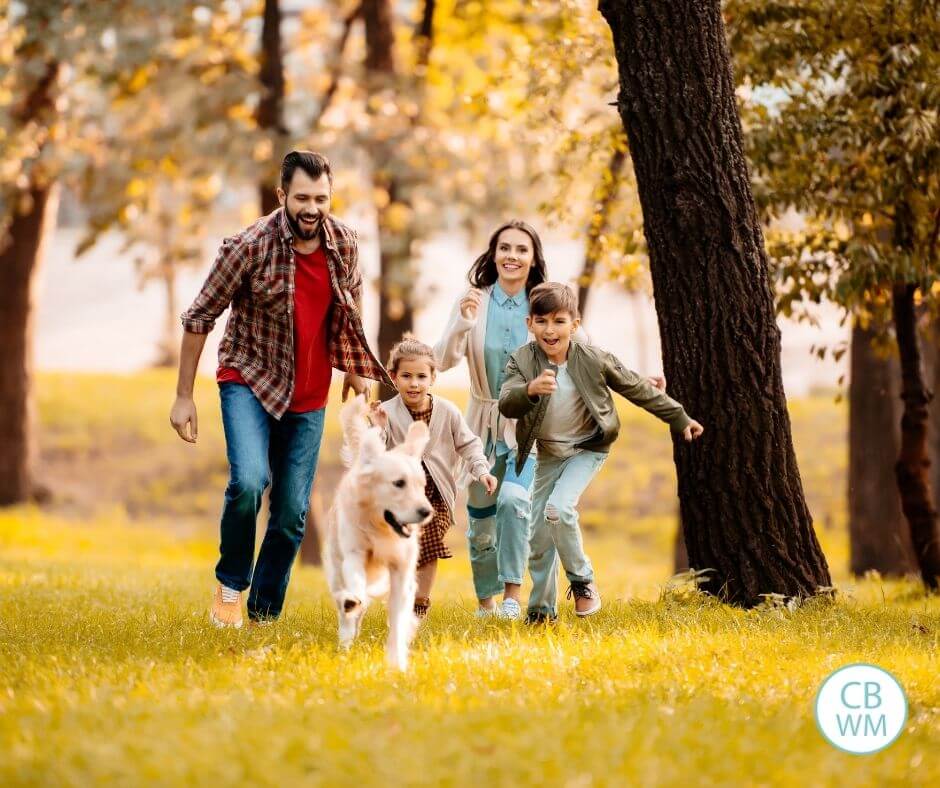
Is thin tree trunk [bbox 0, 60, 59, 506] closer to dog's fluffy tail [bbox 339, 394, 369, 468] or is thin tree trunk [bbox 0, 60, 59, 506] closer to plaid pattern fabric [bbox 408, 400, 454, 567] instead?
plaid pattern fabric [bbox 408, 400, 454, 567]

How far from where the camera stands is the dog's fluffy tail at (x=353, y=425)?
18.8 ft

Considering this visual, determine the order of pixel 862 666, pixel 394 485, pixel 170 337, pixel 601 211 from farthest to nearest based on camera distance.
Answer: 1. pixel 170 337
2. pixel 601 211
3. pixel 394 485
4. pixel 862 666

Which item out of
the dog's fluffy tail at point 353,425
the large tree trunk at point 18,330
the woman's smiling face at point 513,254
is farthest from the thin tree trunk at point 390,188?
the dog's fluffy tail at point 353,425

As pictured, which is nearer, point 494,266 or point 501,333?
point 501,333

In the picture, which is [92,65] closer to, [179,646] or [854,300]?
[854,300]

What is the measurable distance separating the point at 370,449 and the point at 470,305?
6.70ft

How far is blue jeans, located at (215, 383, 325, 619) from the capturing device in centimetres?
634

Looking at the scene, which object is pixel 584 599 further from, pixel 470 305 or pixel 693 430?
pixel 470 305

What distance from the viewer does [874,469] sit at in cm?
1388

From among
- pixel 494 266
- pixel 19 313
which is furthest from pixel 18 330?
pixel 494 266

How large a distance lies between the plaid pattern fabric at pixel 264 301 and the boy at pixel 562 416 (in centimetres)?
80

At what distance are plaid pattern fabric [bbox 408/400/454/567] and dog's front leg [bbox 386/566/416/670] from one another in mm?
1399

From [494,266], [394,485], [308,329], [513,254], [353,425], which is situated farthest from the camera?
[494,266]

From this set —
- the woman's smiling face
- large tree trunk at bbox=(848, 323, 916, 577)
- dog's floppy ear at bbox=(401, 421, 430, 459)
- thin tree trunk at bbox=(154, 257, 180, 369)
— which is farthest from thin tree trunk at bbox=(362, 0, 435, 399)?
thin tree trunk at bbox=(154, 257, 180, 369)
